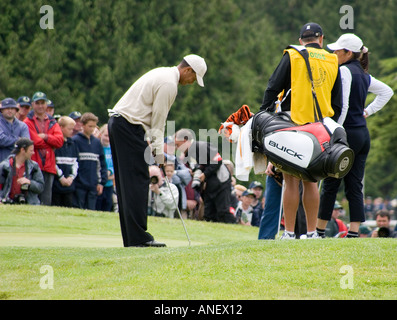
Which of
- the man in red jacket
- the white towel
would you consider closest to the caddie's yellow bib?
the white towel

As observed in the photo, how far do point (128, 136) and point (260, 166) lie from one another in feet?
4.91

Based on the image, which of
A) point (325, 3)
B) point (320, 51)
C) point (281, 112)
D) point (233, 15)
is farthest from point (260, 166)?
point (325, 3)

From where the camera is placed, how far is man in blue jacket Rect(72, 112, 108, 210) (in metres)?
15.8

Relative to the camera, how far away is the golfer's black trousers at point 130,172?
8992mm

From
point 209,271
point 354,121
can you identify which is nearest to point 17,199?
point 354,121

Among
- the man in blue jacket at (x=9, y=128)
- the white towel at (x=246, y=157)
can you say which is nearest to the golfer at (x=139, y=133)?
the white towel at (x=246, y=157)

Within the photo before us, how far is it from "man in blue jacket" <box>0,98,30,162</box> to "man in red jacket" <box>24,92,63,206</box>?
313 millimetres

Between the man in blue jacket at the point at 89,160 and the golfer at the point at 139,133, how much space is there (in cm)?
677

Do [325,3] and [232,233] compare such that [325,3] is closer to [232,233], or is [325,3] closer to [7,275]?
[232,233]

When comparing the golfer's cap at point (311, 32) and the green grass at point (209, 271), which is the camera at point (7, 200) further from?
the golfer's cap at point (311, 32)

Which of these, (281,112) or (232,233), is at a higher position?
(281,112)

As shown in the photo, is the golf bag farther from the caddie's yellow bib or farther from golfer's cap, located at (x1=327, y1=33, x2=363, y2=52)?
golfer's cap, located at (x1=327, y1=33, x2=363, y2=52)

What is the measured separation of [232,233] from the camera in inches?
605

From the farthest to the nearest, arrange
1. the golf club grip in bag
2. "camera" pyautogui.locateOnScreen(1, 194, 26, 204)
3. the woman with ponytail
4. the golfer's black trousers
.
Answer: "camera" pyautogui.locateOnScreen(1, 194, 26, 204) < the woman with ponytail < the golfer's black trousers < the golf club grip in bag
